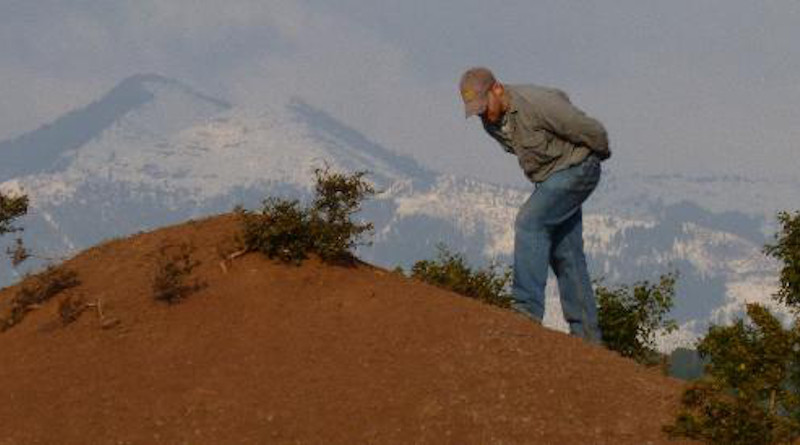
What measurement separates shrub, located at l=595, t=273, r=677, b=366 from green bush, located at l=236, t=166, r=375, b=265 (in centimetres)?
541

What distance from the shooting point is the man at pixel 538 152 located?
1151 centimetres

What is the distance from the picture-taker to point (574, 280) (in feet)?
41.4

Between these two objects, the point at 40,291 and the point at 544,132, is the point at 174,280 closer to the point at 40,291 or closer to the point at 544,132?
the point at 40,291

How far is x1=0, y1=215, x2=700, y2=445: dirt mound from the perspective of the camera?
8.62 meters

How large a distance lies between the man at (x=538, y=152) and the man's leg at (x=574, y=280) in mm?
261

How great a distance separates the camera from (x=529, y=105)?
1154cm

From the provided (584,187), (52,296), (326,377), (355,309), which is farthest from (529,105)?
(52,296)

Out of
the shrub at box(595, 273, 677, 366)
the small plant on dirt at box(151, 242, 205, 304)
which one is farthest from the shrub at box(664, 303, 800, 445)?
the shrub at box(595, 273, 677, 366)

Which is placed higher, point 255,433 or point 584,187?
point 584,187

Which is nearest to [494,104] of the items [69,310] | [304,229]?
[304,229]

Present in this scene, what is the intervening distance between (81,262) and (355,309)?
3.92 m

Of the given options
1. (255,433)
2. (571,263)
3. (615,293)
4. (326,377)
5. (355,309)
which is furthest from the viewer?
(615,293)

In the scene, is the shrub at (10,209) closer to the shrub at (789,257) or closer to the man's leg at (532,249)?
the man's leg at (532,249)

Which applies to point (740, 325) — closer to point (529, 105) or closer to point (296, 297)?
point (529, 105)
